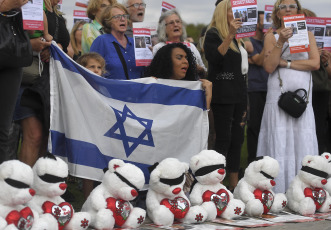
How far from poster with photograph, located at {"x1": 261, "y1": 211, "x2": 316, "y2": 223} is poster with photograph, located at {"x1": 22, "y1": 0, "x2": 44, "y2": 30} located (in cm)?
249

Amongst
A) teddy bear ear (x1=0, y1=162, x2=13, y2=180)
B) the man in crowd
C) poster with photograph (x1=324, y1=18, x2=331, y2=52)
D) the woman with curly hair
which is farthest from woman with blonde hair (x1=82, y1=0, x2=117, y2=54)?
teddy bear ear (x1=0, y1=162, x2=13, y2=180)

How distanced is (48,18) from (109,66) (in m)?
0.75

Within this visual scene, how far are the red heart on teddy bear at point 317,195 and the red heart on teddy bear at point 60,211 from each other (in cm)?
236

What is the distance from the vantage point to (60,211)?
4461 millimetres

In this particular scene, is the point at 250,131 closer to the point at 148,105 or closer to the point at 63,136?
the point at 148,105

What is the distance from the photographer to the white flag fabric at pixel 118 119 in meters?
5.41

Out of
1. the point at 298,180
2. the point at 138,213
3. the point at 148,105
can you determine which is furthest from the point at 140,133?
the point at 298,180

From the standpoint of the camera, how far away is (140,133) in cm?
573

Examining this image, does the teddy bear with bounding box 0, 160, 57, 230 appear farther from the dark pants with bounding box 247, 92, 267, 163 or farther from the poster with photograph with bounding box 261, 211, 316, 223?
the dark pants with bounding box 247, 92, 267, 163

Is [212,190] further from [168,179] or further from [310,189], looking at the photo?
[310,189]

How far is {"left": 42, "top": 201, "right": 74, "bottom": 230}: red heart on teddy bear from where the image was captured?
4.43 meters

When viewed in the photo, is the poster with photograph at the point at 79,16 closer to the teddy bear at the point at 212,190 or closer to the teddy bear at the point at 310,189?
the teddy bear at the point at 212,190

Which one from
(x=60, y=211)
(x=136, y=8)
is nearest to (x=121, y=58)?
(x=136, y=8)

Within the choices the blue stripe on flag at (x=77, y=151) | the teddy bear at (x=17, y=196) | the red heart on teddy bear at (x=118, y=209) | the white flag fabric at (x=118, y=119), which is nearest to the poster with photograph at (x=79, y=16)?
the white flag fabric at (x=118, y=119)
